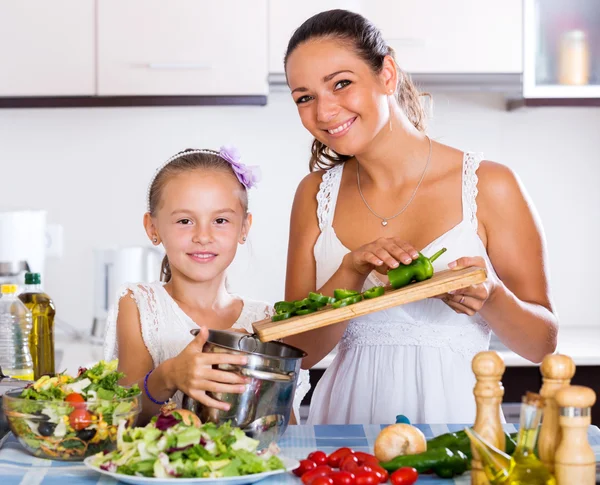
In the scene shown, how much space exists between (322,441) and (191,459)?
13.0 inches

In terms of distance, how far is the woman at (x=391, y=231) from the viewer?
1.59 metres

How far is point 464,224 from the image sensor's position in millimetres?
1702

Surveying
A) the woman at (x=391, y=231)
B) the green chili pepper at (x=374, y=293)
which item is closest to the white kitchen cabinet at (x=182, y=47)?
the woman at (x=391, y=231)

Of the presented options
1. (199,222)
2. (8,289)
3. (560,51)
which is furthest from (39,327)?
(560,51)

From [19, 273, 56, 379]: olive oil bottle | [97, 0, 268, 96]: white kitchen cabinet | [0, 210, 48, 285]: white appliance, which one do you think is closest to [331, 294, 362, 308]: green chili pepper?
[19, 273, 56, 379]: olive oil bottle

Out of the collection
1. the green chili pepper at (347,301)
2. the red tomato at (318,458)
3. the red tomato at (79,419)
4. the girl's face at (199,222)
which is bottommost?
the red tomato at (318,458)

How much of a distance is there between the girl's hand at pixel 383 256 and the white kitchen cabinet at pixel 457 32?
1383 mm

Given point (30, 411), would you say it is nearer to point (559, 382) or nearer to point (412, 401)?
point (559, 382)

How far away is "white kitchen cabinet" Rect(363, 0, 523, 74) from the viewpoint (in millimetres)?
2719

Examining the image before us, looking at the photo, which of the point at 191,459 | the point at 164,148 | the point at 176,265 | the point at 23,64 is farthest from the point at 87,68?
the point at 191,459

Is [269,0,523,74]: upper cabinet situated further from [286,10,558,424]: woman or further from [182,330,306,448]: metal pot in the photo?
[182,330,306,448]: metal pot

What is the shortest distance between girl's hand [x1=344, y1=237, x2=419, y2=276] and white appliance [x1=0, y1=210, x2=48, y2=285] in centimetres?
150

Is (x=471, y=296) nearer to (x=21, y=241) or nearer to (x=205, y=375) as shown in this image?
(x=205, y=375)

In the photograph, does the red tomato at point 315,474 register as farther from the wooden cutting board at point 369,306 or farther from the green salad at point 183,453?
the wooden cutting board at point 369,306
